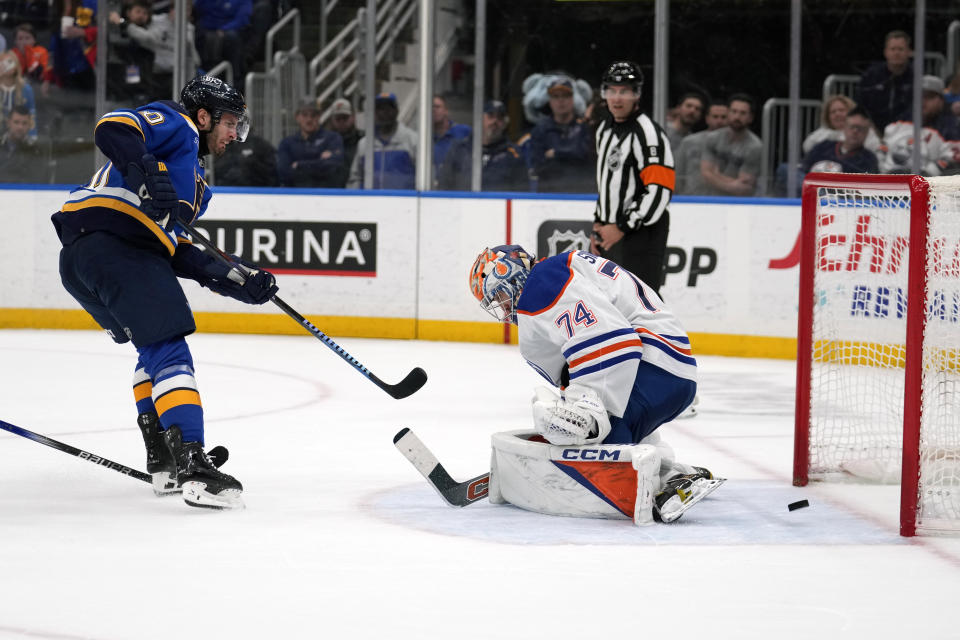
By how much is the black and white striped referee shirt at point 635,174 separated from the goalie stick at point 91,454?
2.05 meters

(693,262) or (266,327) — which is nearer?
(693,262)

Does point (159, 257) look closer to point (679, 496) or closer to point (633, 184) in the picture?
point (679, 496)

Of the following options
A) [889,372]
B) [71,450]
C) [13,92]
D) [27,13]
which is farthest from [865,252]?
[27,13]

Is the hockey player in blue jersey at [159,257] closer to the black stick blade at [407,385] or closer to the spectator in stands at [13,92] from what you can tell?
the black stick blade at [407,385]

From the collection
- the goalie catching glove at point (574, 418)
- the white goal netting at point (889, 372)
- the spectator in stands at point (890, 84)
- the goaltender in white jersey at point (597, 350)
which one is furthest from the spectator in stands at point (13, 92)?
the goalie catching glove at point (574, 418)

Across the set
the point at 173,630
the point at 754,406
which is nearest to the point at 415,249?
the point at 754,406

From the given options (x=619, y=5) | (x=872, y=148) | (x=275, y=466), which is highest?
(x=619, y=5)

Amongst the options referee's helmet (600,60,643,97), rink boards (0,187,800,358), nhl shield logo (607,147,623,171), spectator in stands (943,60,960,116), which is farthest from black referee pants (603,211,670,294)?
spectator in stands (943,60,960,116)

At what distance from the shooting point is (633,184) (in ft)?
15.6

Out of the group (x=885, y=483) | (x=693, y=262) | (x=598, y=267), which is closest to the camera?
(x=598, y=267)

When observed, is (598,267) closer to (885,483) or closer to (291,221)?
(885,483)

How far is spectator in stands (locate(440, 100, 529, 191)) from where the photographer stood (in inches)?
277

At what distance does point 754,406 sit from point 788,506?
1802 millimetres

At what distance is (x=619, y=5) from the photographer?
714 centimetres
